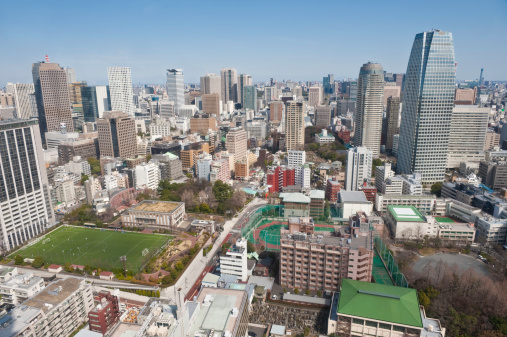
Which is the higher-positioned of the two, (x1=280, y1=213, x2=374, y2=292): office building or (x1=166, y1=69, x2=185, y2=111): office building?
(x1=166, y1=69, x2=185, y2=111): office building

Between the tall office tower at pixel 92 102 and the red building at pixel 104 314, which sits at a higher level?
the tall office tower at pixel 92 102

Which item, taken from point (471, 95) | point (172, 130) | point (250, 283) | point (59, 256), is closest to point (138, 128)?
point (172, 130)

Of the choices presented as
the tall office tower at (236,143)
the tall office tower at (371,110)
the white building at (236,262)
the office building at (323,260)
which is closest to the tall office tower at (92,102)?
the tall office tower at (236,143)

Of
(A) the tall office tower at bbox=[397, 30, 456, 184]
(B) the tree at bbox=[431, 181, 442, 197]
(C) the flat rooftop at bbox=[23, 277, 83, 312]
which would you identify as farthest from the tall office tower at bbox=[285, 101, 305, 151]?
(C) the flat rooftop at bbox=[23, 277, 83, 312]

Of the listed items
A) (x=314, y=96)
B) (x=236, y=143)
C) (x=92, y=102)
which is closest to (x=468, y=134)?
(x=236, y=143)

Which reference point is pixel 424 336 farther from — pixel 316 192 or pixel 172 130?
pixel 172 130

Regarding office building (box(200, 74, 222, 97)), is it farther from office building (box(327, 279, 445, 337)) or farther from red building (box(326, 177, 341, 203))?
office building (box(327, 279, 445, 337))

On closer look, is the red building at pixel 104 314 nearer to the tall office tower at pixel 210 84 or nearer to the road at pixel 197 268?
the road at pixel 197 268
